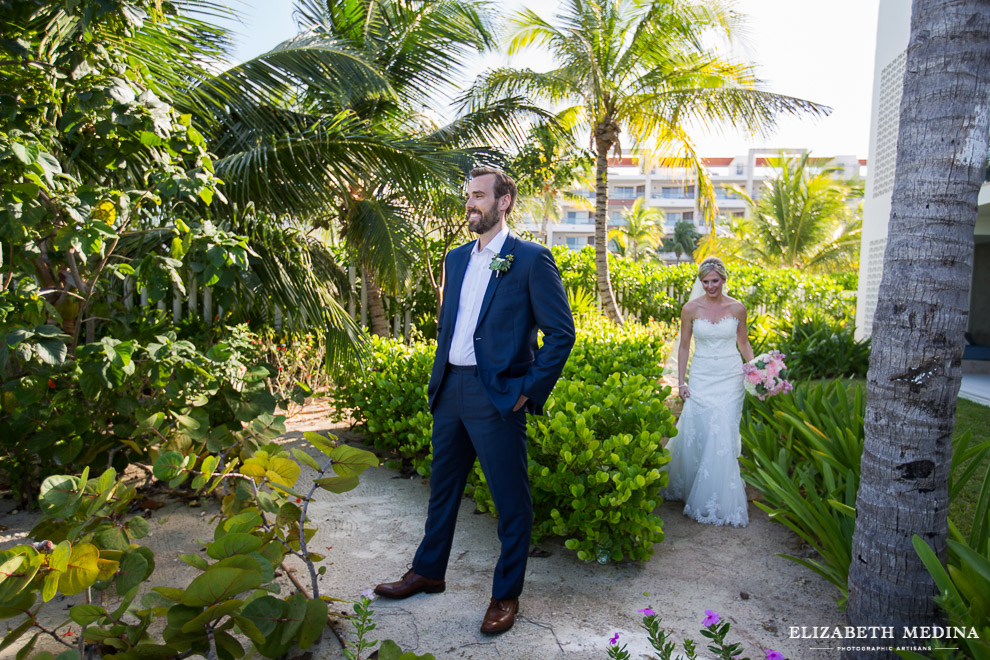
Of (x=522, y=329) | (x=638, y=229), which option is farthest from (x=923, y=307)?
(x=638, y=229)

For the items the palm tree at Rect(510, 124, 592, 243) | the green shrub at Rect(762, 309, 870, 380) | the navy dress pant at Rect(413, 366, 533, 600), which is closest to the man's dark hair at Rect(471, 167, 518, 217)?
the navy dress pant at Rect(413, 366, 533, 600)

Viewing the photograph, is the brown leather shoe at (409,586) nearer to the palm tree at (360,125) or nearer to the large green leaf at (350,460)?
the large green leaf at (350,460)

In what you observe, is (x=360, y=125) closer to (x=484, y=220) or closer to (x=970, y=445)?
(x=484, y=220)

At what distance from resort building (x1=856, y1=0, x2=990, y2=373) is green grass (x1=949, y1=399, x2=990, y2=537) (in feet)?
11.9

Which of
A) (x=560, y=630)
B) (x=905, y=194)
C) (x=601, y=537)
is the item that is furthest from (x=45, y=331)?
(x=905, y=194)

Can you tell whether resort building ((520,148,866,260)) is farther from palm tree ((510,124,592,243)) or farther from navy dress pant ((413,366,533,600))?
navy dress pant ((413,366,533,600))

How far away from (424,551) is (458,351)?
102 centimetres

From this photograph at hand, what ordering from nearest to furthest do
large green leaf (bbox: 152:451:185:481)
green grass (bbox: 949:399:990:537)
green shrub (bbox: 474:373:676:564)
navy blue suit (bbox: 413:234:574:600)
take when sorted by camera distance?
large green leaf (bbox: 152:451:185:481) < navy blue suit (bbox: 413:234:574:600) < green shrub (bbox: 474:373:676:564) < green grass (bbox: 949:399:990:537)

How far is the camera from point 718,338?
16.0ft

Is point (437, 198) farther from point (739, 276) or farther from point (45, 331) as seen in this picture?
point (739, 276)

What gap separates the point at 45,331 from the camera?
2.84m

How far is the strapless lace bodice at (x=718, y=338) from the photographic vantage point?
4.84 meters

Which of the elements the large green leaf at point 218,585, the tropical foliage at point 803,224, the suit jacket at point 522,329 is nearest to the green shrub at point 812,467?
the suit jacket at point 522,329

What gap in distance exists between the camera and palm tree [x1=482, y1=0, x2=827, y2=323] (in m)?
11.3
